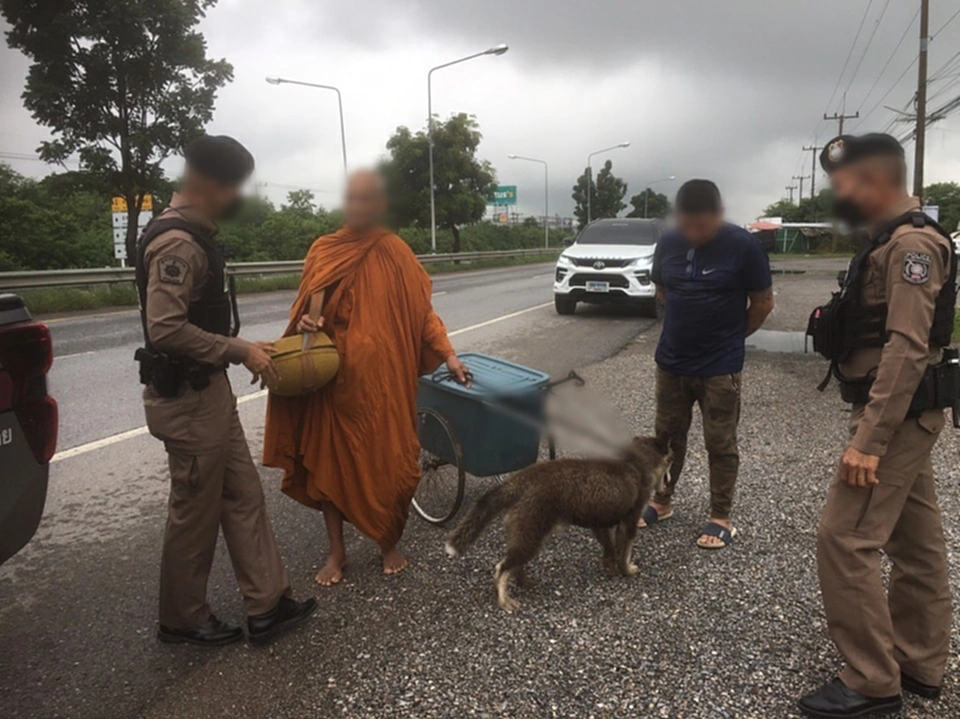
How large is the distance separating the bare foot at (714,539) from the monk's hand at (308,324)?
2191 mm

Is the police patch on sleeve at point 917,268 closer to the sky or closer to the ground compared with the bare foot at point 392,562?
closer to the sky

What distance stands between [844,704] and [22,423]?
2.86 meters

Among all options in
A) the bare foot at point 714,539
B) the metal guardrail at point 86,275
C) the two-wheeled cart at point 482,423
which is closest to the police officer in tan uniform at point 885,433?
the bare foot at point 714,539

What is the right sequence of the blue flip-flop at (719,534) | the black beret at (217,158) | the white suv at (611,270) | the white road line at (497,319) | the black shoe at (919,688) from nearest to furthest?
the black shoe at (919,688), the black beret at (217,158), the blue flip-flop at (719,534), the white road line at (497,319), the white suv at (611,270)

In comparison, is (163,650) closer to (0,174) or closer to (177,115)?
(177,115)

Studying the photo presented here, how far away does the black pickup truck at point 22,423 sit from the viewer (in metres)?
2.21

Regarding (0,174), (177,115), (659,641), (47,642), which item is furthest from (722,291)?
(0,174)

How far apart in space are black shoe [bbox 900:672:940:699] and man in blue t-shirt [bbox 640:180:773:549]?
3.74 feet

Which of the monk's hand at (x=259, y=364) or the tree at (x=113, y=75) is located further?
the tree at (x=113, y=75)

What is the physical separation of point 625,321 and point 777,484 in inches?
327

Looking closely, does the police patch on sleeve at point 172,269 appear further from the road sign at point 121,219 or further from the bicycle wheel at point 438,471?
the road sign at point 121,219

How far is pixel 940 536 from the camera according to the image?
238 cm

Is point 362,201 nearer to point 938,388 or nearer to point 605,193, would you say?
point 938,388

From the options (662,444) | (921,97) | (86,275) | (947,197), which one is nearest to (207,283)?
(662,444)
